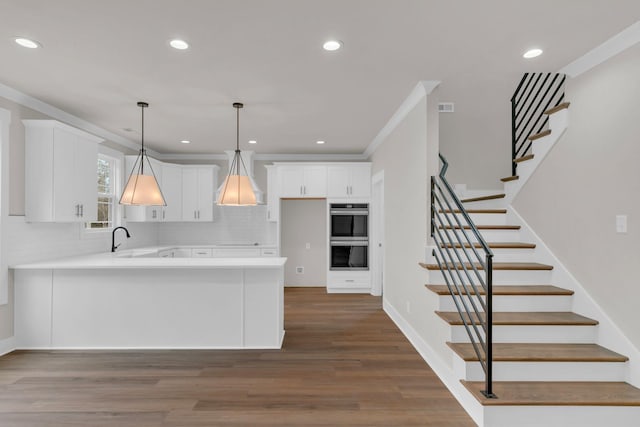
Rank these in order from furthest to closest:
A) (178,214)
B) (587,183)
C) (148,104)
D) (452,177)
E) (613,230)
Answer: (178,214)
(452,177)
(148,104)
(587,183)
(613,230)

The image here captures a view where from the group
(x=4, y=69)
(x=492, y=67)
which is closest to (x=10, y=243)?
(x=4, y=69)

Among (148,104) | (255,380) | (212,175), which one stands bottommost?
(255,380)

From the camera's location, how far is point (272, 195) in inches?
259

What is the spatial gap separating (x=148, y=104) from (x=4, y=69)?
1.21 metres

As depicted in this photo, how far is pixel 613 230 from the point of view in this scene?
2.68 meters

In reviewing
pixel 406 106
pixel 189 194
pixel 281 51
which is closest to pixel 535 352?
pixel 406 106

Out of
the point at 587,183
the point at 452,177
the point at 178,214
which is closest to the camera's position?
the point at 587,183

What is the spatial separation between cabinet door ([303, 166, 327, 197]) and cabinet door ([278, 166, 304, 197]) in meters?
0.09

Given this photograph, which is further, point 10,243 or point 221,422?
point 10,243

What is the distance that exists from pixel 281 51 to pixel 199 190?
436cm

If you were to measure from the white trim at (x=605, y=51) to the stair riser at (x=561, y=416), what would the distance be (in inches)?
98.5

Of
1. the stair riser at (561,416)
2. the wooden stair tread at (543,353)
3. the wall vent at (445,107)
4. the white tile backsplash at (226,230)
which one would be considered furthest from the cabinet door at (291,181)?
the stair riser at (561,416)

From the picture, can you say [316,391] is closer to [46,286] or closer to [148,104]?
[46,286]

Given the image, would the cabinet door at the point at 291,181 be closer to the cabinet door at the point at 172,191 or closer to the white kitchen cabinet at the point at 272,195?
the white kitchen cabinet at the point at 272,195
